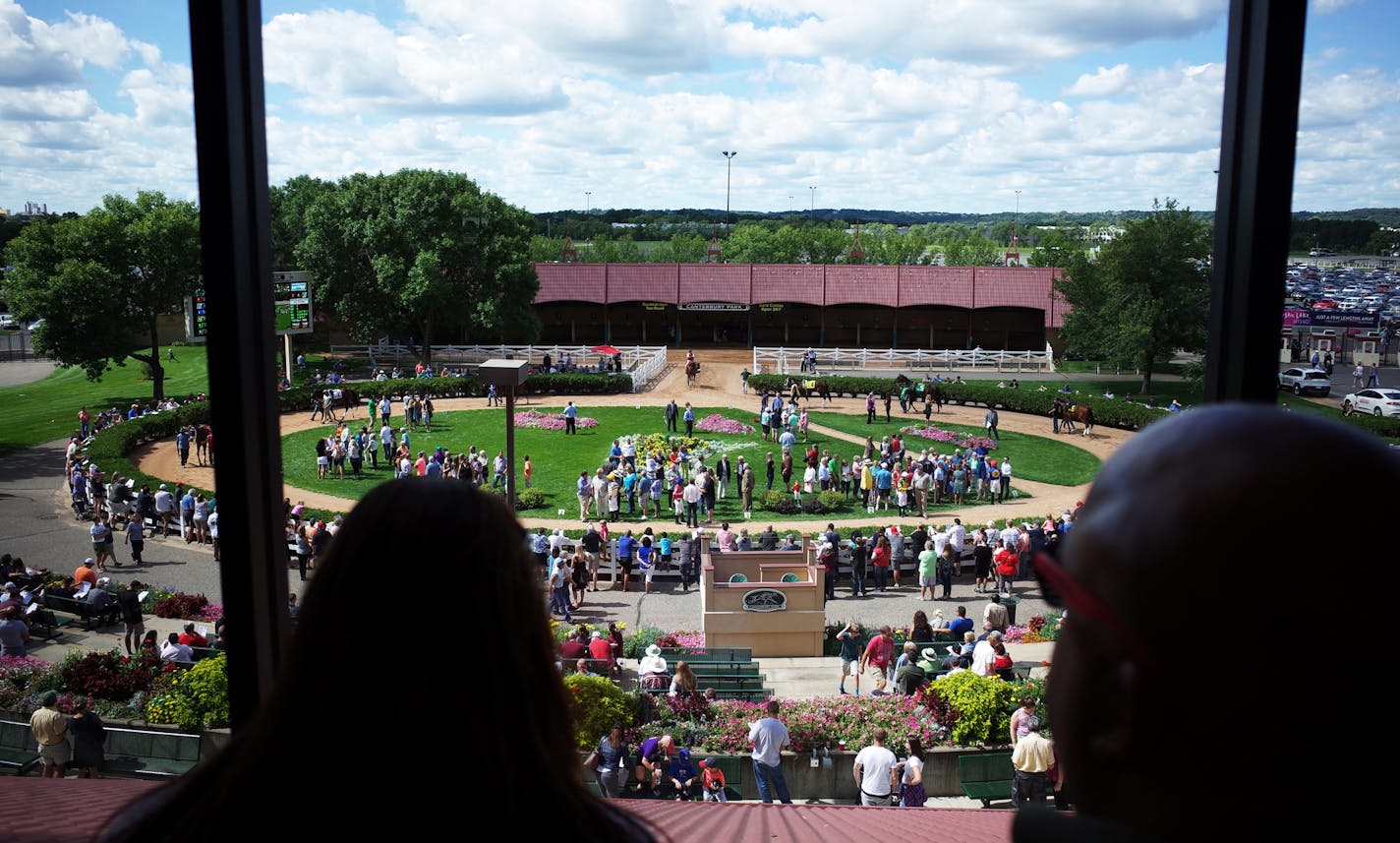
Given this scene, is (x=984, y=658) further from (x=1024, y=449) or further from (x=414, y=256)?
(x=414, y=256)

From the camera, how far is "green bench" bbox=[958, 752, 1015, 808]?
10.9 metres

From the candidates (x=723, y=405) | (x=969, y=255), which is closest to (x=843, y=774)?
(x=723, y=405)

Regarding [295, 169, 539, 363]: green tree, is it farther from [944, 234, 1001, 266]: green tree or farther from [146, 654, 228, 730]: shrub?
[944, 234, 1001, 266]: green tree

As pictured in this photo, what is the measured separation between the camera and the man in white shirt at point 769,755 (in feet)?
33.2

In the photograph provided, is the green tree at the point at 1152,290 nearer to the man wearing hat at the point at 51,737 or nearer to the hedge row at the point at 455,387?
the hedge row at the point at 455,387

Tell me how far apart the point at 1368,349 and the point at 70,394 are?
53.6m

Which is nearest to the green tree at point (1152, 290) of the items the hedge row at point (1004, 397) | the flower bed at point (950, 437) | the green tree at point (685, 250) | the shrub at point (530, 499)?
the hedge row at point (1004, 397)

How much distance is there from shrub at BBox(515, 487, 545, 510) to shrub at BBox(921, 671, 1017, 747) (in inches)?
604

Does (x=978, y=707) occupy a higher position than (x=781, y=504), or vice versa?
(x=978, y=707)

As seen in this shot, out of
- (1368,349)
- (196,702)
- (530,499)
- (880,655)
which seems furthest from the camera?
(1368,349)

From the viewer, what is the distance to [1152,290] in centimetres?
3709

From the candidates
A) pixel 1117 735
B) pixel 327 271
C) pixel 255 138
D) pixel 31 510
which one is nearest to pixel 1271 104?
pixel 1117 735

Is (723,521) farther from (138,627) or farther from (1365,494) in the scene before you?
(1365,494)

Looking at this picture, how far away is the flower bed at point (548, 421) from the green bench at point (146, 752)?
2357 centimetres
